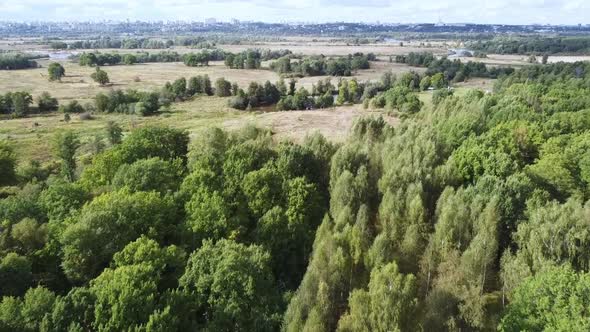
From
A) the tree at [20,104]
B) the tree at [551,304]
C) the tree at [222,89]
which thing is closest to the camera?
the tree at [551,304]

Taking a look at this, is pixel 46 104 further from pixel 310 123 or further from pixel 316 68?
pixel 316 68

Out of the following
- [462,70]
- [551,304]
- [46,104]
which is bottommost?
[551,304]

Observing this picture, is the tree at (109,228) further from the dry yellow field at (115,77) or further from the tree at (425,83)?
the tree at (425,83)

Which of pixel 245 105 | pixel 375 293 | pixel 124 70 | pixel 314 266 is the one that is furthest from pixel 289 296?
pixel 124 70

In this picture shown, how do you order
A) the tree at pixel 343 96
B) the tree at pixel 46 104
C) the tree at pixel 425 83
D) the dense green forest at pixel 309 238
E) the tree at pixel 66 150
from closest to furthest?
the dense green forest at pixel 309 238 < the tree at pixel 66 150 < the tree at pixel 46 104 < the tree at pixel 343 96 < the tree at pixel 425 83

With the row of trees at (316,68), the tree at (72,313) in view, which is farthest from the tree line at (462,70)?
the tree at (72,313)

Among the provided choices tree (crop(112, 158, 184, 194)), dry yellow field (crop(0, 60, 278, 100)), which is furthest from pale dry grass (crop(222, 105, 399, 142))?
dry yellow field (crop(0, 60, 278, 100))

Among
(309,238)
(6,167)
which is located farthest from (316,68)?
(309,238)

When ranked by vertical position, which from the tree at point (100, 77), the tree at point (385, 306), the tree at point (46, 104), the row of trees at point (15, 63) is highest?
the row of trees at point (15, 63)
